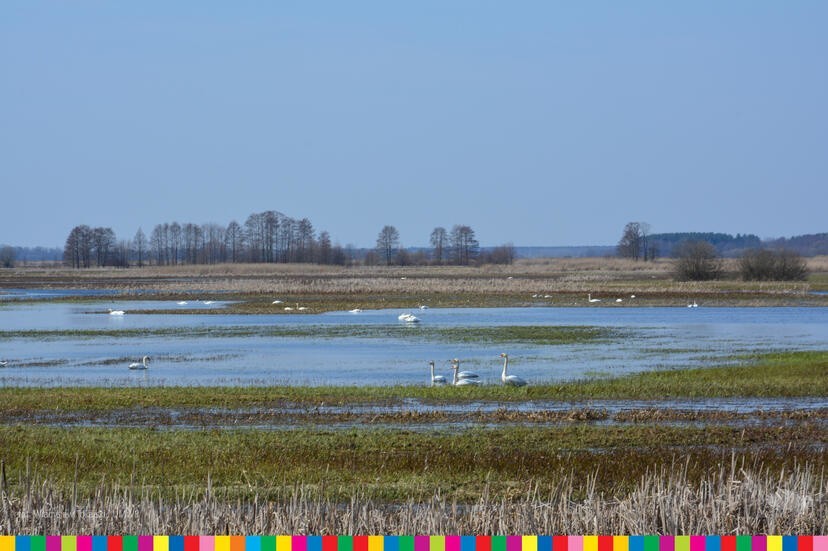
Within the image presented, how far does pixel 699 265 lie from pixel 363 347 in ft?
178

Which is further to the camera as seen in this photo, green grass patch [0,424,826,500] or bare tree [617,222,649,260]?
bare tree [617,222,649,260]

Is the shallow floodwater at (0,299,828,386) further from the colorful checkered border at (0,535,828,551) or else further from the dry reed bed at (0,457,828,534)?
the colorful checkered border at (0,535,828,551)

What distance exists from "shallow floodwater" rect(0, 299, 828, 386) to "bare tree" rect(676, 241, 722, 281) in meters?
28.8

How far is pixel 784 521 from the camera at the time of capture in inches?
369

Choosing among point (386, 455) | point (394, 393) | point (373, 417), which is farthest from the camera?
point (394, 393)

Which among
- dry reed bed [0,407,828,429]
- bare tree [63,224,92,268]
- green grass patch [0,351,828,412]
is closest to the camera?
dry reed bed [0,407,828,429]

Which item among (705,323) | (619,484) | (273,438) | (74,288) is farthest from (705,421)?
(74,288)

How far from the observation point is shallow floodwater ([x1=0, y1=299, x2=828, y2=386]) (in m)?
28.0

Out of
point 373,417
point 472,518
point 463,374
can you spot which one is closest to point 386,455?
point 373,417

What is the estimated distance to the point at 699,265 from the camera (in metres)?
84.9

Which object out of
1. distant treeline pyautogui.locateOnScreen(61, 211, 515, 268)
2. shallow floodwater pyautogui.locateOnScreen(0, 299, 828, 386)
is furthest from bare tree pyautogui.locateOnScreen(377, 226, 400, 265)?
shallow floodwater pyautogui.locateOnScreen(0, 299, 828, 386)

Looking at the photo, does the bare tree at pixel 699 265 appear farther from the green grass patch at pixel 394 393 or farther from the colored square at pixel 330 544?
the colored square at pixel 330 544

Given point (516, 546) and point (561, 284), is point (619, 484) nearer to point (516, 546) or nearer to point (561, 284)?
point (516, 546)

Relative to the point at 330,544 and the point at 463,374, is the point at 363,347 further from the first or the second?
the point at 330,544
